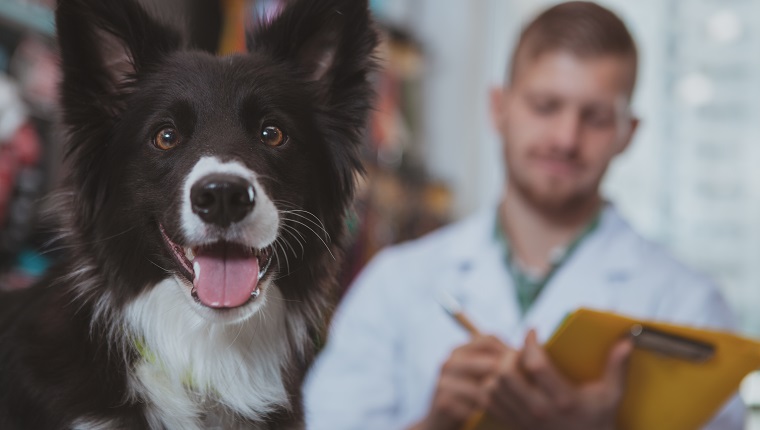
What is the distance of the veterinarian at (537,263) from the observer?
2104 millimetres

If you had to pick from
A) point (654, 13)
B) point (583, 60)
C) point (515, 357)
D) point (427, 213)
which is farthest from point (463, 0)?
point (515, 357)

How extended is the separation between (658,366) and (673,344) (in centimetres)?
14

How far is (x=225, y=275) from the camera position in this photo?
1094 mm

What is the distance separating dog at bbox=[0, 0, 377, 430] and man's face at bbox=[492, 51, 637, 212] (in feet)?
2.82

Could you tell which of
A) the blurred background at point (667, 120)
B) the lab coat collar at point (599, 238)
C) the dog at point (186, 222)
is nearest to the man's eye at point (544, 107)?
the lab coat collar at point (599, 238)

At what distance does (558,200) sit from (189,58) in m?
1.20

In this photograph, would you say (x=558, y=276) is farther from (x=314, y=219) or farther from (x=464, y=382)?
(x=314, y=219)

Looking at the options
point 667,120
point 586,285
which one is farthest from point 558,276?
point 667,120

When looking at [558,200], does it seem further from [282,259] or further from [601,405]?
[282,259]

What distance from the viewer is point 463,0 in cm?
623

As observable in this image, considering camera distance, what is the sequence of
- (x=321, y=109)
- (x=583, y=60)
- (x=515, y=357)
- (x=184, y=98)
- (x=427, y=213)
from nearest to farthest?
(x=184, y=98), (x=321, y=109), (x=515, y=357), (x=583, y=60), (x=427, y=213)

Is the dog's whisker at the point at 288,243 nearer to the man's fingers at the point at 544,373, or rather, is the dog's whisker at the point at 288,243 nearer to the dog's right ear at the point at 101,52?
the dog's right ear at the point at 101,52

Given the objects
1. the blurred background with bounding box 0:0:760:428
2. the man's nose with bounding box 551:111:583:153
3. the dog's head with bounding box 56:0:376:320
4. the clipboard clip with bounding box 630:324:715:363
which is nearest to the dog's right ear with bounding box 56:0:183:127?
the dog's head with bounding box 56:0:376:320

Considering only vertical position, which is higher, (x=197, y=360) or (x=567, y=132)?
(x=567, y=132)
